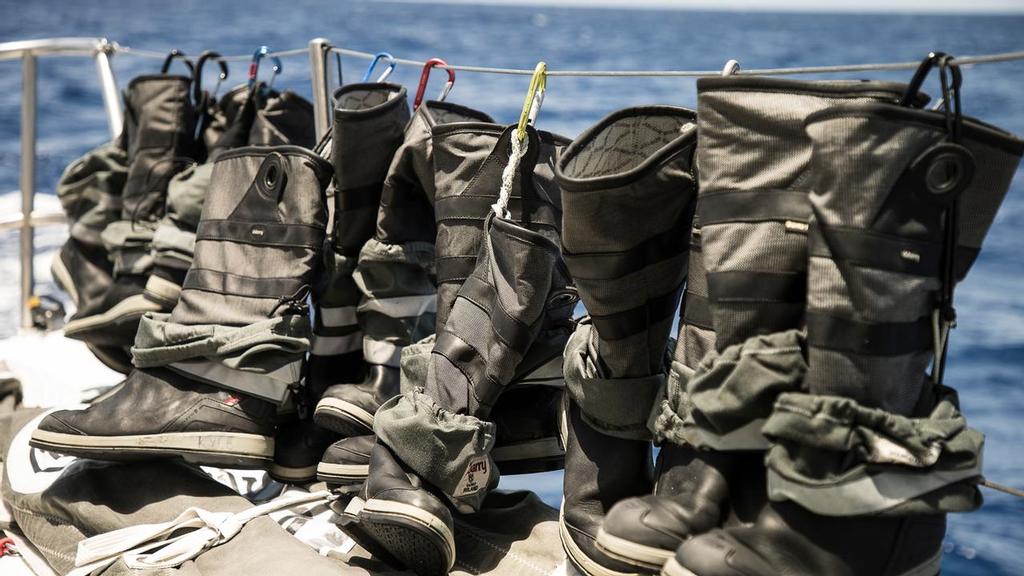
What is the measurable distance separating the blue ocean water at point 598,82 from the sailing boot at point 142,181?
999 millimetres

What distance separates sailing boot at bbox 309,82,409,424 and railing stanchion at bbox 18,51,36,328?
1.65 meters

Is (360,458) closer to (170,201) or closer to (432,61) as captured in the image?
(432,61)

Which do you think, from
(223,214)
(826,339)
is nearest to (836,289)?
(826,339)

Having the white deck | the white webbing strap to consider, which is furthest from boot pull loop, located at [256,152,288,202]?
the white deck

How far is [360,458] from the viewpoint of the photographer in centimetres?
189

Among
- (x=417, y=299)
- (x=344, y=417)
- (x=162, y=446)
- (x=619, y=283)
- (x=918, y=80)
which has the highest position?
(x=918, y=80)

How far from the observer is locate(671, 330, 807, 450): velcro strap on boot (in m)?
1.24

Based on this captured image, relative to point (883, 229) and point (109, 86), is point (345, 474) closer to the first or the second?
point (883, 229)

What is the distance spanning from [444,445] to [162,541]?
25.1 inches

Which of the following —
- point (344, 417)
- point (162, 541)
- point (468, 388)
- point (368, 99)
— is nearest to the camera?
point (468, 388)

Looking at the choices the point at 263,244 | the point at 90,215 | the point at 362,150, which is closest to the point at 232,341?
the point at 263,244

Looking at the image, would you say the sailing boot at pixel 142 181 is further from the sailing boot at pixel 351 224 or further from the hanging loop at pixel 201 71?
the sailing boot at pixel 351 224

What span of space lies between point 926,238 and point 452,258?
962mm

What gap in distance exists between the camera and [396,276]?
2074 millimetres
